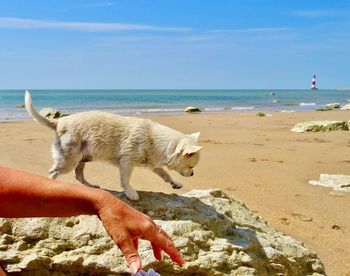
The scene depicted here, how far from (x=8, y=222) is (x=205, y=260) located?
1.63m

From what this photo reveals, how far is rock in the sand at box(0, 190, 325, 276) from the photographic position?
3662 mm

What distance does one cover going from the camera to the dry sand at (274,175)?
6.00 m

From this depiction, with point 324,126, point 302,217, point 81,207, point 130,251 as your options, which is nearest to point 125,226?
point 130,251

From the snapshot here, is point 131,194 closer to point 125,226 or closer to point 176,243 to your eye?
point 176,243

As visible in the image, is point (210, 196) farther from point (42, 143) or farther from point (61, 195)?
point (42, 143)

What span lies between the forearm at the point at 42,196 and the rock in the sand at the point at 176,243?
168 centimetres

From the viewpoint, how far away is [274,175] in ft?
29.4

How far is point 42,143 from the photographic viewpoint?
1255 cm

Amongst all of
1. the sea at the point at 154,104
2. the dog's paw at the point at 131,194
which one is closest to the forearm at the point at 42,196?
the dog's paw at the point at 131,194

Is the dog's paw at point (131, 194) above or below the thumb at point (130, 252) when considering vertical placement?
below

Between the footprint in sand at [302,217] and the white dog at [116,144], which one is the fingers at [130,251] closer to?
the white dog at [116,144]

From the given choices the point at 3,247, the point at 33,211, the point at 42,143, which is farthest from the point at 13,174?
the point at 42,143

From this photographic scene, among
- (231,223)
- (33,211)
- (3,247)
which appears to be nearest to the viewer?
(33,211)

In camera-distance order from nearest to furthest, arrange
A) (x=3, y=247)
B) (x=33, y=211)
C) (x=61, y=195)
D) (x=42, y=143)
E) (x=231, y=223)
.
A: (x=61, y=195)
(x=33, y=211)
(x=3, y=247)
(x=231, y=223)
(x=42, y=143)
